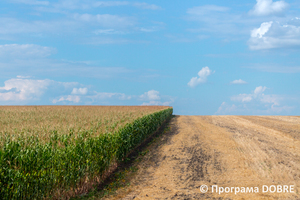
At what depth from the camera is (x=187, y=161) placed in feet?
44.7

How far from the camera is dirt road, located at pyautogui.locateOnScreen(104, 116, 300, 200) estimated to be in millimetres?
9562

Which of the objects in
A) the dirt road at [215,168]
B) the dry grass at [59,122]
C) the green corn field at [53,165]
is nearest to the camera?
the green corn field at [53,165]

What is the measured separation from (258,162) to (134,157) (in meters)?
7.23

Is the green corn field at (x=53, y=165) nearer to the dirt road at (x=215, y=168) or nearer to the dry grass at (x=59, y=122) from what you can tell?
the dry grass at (x=59, y=122)

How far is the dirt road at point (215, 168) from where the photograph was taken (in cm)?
956

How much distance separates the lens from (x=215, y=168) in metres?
12.5

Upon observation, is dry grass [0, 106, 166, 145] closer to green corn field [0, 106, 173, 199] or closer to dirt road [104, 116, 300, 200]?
green corn field [0, 106, 173, 199]

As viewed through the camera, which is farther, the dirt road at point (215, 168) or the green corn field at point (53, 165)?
the dirt road at point (215, 168)

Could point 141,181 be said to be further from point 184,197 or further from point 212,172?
point 212,172
